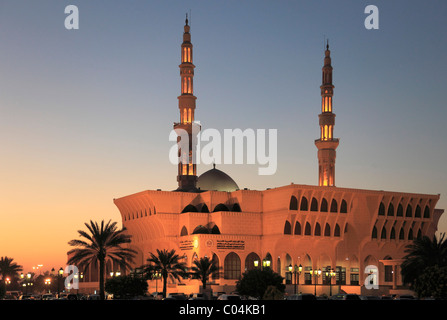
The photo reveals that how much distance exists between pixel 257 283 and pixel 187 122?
37.7 m

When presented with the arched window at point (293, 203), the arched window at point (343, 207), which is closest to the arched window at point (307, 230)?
the arched window at point (293, 203)

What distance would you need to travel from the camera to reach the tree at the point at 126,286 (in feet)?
208

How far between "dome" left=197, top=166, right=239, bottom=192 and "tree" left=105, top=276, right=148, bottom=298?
3829 centimetres

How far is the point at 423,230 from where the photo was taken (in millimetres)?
98062

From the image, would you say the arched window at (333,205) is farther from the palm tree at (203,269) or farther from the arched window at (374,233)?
the palm tree at (203,269)

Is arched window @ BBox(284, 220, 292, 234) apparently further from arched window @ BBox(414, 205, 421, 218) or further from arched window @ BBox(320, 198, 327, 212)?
arched window @ BBox(414, 205, 421, 218)

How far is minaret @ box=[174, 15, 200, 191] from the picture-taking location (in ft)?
316

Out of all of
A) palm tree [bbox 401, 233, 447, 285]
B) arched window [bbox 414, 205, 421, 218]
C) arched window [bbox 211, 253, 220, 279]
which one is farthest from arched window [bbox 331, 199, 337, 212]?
palm tree [bbox 401, 233, 447, 285]

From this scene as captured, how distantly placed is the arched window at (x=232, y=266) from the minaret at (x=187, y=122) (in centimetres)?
1187

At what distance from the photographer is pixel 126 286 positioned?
6334cm

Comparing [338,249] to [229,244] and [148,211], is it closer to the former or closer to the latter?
[229,244]

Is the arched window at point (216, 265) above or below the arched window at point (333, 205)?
below

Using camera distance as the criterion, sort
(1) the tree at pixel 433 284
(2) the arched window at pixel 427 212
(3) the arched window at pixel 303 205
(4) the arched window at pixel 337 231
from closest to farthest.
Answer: (1) the tree at pixel 433 284
(3) the arched window at pixel 303 205
(4) the arched window at pixel 337 231
(2) the arched window at pixel 427 212
